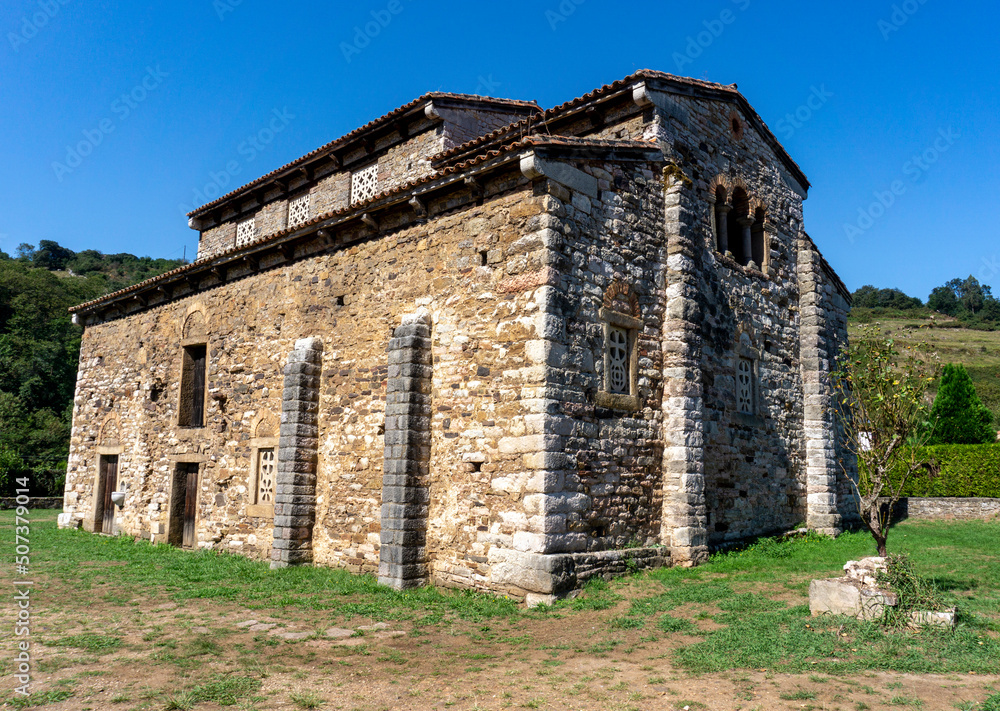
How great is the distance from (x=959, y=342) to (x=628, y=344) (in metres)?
65.3

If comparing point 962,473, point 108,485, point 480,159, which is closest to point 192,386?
point 108,485

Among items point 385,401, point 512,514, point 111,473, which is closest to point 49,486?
point 111,473

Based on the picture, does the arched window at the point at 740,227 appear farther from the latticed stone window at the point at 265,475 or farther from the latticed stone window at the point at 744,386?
the latticed stone window at the point at 265,475

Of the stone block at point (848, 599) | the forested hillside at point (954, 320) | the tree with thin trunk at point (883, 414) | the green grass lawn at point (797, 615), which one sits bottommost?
the green grass lawn at point (797, 615)

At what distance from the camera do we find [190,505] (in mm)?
14047

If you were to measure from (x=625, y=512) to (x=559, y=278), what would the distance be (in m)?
3.46

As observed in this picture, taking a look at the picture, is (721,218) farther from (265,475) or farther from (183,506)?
(183,506)

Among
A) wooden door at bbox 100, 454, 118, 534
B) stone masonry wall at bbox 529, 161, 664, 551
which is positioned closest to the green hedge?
stone masonry wall at bbox 529, 161, 664, 551

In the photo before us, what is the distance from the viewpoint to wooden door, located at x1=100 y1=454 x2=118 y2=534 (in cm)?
1661

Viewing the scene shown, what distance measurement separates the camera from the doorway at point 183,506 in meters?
14.0

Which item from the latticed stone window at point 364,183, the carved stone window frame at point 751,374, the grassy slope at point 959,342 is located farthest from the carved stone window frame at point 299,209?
the grassy slope at point 959,342

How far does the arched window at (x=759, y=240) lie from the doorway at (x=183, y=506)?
12.6 metres

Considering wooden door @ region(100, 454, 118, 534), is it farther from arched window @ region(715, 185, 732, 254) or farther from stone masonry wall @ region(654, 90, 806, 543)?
arched window @ region(715, 185, 732, 254)

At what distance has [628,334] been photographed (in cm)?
977
